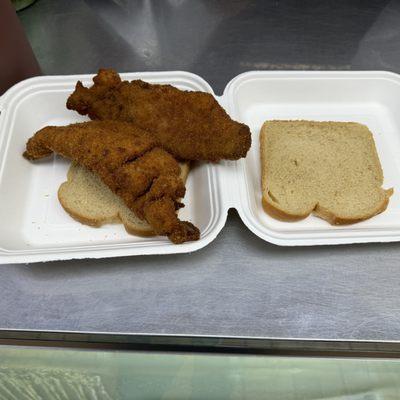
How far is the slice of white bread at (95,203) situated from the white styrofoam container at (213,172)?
4 centimetres

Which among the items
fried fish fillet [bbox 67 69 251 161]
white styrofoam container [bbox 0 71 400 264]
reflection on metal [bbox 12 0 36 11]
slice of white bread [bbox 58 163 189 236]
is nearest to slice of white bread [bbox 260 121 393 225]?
white styrofoam container [bbox 0 71 400 264]

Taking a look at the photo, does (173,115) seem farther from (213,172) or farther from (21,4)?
(21,4)

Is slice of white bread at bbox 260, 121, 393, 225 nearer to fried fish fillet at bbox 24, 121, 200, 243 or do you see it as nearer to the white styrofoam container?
the white styrofoam container

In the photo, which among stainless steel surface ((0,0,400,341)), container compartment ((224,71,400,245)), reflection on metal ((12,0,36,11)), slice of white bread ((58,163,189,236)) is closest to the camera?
stainless steel surface ((0,0,400,341))

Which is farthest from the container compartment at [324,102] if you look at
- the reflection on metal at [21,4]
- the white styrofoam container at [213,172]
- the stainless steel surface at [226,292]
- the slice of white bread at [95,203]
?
the reflection on metal at [21,4]

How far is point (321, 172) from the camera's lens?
153 centimetres

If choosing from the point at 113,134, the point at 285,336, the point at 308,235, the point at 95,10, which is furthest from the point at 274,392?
the point at 95,10

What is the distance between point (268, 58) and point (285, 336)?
132cm

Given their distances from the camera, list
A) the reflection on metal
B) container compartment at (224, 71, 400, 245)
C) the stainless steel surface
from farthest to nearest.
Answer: the reflection on metal
container compartment at (224, 71, 400, 245)
the stainless steel surface

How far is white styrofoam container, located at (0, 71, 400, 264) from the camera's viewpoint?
4.20ft

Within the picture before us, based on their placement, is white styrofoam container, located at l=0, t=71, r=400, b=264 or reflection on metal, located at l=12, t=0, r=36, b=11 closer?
white styrofoam container, located at l=0, t=71, r=400, b=264

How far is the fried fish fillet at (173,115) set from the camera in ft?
4.56

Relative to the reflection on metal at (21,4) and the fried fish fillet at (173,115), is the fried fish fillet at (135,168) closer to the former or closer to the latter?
the fried fish fillet at (173,115)

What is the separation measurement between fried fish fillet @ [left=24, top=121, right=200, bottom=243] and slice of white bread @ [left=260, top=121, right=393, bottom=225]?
341mm
